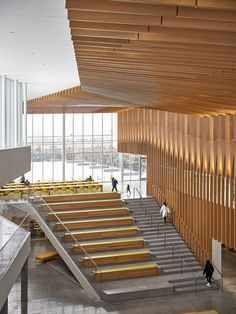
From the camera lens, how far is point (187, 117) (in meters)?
16.8

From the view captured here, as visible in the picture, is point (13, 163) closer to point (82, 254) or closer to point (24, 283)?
point (24, 283)

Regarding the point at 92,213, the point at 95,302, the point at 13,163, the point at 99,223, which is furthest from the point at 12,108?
the point at 92,213

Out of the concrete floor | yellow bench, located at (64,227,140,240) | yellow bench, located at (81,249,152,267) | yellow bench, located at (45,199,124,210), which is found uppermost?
yellow bench, located at (45,199,124,210)

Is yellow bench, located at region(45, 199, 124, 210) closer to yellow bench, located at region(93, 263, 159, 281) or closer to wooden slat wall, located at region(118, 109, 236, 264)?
wooden slat wall, located at region(118, 109, 236, 264)

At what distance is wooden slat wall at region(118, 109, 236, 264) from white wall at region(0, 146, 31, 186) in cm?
690

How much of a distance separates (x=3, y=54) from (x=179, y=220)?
12583 mm

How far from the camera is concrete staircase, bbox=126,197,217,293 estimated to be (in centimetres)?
1476

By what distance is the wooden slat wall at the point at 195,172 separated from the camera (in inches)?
550

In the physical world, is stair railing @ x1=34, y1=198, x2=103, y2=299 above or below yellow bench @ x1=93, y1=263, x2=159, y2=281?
above

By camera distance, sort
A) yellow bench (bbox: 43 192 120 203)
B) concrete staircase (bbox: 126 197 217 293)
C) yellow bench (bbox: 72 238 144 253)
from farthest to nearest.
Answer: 1. yellow bench (bbox: 43 192 120 203)
2. yellow bench (bbox: 72 238 144 253)
3. concrete staircase (bbox: 126 197 217 293)

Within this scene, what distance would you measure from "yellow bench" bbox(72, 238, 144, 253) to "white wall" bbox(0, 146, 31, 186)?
22.6 feet

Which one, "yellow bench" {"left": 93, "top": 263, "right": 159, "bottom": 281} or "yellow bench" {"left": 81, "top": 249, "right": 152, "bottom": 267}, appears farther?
"yellow bench" {"left": 81, "top": 249, "right": 152, "bottom": 267}

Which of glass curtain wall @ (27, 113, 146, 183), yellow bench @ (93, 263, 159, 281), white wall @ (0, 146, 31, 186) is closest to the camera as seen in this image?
white wall @ (0, 146, 31, 186)

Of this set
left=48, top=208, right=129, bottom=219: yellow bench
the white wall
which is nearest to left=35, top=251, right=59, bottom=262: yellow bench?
left=48, top=208, right=129, bottom=219: yellow bench
